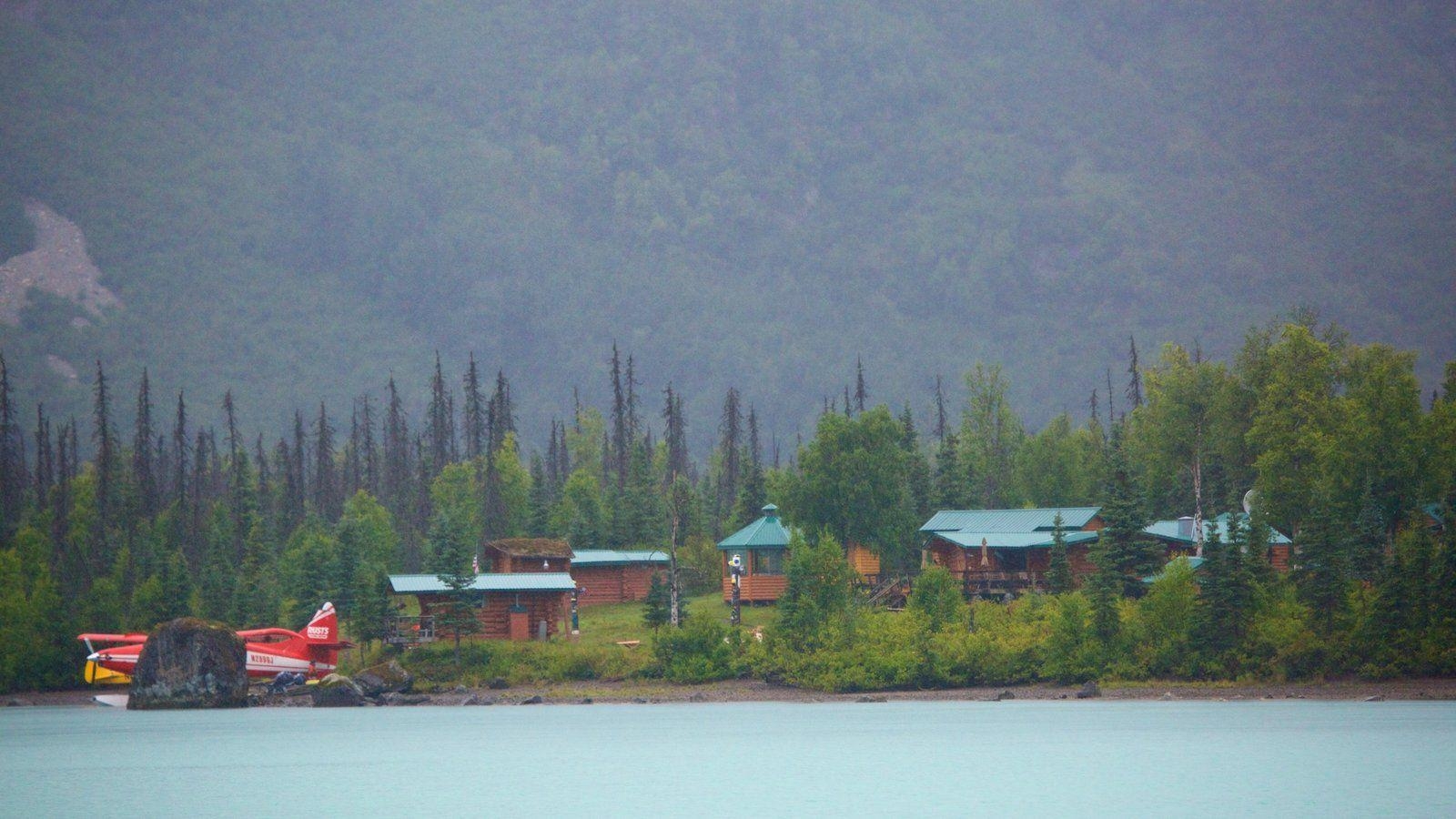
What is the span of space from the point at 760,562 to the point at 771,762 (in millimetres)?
43054

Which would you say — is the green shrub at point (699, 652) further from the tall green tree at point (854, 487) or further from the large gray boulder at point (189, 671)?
the large gray boulder at point (189, 671)

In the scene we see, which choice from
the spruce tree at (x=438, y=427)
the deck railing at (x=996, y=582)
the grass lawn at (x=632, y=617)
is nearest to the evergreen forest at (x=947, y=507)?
the grass lawn at (x=632, y=617)

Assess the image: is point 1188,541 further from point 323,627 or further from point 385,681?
point 323,627

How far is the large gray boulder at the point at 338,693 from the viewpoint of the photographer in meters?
80.6

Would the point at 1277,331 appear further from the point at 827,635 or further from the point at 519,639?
the point at 519,639

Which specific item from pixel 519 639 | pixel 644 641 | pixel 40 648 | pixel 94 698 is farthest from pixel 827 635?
pixel 40 648

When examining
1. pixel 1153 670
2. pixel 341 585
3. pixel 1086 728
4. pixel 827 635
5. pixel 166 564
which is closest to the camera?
pixel 1086 728

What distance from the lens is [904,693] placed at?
253 feet

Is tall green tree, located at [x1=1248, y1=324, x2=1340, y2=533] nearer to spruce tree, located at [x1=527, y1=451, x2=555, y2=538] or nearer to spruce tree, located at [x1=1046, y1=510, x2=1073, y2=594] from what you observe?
spruce tree, located at [x1=1046, y1=510, x2=1073, y2=594]

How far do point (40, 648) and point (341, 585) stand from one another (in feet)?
62.8

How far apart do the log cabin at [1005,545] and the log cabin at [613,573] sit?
62.8ft

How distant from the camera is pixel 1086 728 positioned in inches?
2375

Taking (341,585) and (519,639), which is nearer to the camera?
(519,639)

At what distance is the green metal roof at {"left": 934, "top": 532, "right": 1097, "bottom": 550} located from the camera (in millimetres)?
87562
